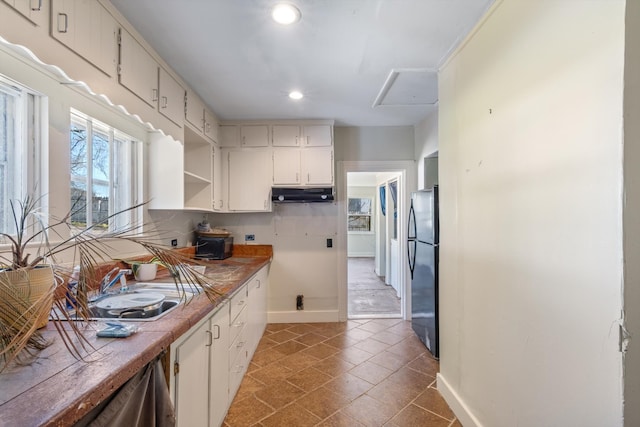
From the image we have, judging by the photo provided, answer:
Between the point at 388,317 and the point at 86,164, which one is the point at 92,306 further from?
the point at 388,317

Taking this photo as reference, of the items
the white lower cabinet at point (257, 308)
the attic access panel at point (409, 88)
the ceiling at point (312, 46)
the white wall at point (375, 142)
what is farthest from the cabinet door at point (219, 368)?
the white wall at point (375, 142)

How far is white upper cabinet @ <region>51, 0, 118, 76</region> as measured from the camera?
1.23 m

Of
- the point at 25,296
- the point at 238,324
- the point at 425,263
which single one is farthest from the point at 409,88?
the point at 25,296

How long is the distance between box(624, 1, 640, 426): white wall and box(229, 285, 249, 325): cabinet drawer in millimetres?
1940

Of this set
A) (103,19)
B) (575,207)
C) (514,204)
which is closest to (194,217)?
(103,19)

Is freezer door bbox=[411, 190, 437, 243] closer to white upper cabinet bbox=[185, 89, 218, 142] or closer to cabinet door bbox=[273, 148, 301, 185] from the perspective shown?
cabinet door bbox=[273, 148, 301, 185]

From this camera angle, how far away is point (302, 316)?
12.5 ft

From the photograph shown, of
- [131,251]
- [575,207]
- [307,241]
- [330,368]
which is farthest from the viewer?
[307,241]

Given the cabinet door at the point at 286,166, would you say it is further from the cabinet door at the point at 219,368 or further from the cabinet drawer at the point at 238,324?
the cabinet door at the point at 219,368

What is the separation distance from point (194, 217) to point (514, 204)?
3143 millimetres

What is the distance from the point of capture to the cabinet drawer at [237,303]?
209 centimetres

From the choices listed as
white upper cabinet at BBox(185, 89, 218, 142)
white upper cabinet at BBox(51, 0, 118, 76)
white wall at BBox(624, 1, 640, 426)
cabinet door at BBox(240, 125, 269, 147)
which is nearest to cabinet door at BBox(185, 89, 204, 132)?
white upper cabinet at BBox(185, 89, 218, 142)

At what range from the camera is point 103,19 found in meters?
1.51

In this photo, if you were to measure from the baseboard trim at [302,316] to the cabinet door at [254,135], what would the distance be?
2.11 meters
